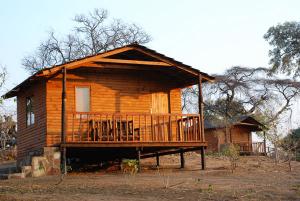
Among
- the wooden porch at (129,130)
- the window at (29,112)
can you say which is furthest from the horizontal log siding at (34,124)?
the wooden porch at (129,130)

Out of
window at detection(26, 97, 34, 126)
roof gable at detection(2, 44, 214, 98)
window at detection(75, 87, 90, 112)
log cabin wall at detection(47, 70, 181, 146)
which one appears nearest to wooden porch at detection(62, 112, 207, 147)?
window at detection(75, 87, 90, 112)

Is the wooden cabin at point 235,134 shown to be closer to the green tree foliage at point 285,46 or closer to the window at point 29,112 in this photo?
the green tree foliage at point 285,46

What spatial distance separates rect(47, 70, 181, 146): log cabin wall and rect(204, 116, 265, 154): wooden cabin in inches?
688

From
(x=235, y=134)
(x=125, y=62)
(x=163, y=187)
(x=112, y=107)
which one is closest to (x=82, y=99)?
(x=112, y=107)

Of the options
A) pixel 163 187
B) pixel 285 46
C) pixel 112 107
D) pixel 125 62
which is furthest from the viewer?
pixel 285 46

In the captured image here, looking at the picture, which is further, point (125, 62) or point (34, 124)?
point (34, 124)

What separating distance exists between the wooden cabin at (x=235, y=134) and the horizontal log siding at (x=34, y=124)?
62.2ft

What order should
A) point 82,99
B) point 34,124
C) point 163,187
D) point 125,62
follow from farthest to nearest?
point 34,124 → point 82,99 → point 125,62 → point 163,187

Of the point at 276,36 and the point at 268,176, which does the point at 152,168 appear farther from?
the point at 276,36

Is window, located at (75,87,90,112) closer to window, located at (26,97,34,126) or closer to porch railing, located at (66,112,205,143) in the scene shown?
porch railing, located at (66,112,205,143)

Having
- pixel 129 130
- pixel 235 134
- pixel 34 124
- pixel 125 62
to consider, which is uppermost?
pixel 125 62

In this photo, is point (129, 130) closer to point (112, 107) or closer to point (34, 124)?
point (112, 107)

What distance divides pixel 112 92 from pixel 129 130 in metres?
2.08

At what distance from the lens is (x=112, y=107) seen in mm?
19562
